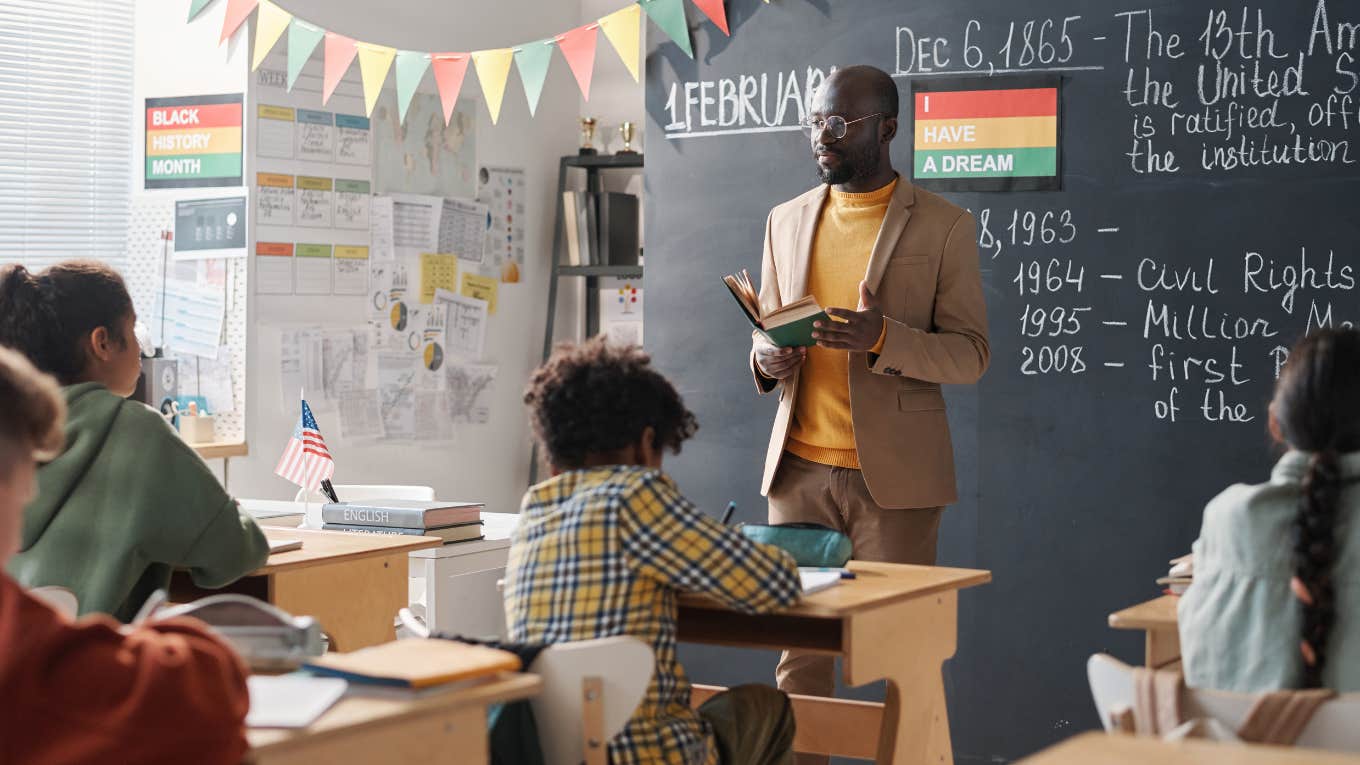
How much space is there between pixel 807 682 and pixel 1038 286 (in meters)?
1.31

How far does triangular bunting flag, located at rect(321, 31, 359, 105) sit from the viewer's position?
504 centimetres

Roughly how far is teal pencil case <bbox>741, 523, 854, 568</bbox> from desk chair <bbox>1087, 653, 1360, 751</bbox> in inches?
31.7

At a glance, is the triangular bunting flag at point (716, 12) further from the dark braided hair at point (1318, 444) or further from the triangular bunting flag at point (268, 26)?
the dark braided hair at point (1318, 444)

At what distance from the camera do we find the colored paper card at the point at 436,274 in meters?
5.76

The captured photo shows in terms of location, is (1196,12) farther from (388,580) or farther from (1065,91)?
(388,580)

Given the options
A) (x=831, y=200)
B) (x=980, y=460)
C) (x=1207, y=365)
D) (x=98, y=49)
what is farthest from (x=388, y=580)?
(x=98, y=49)

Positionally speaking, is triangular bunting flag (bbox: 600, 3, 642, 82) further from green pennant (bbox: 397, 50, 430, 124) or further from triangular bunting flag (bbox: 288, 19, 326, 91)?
triangular bunting flag (bbox: 288, 19, 326, 91)

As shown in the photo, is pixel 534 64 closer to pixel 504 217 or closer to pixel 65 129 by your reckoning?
pixel 504 217

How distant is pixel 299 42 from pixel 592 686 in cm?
348

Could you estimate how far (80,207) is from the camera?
5.09 m

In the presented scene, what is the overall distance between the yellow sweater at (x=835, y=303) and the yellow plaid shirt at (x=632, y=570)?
108cm

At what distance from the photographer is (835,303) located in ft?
11.3

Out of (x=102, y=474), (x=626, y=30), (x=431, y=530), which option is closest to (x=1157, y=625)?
(x=102, y=474)

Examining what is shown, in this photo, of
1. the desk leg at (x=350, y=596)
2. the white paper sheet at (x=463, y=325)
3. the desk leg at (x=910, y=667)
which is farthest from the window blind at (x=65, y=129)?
the desk leg at (x=910, y=667)
